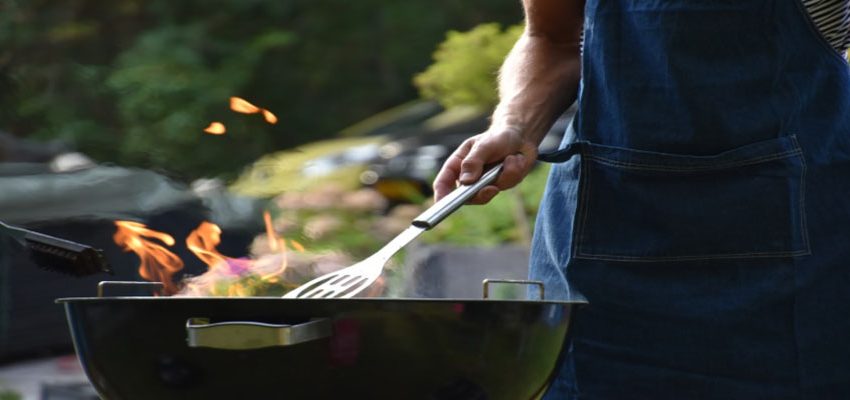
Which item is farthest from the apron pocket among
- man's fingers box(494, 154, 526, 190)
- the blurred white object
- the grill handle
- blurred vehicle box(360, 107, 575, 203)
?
blurred vehicle box(360, 107, 575, 203)

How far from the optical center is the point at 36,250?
1.21 metres

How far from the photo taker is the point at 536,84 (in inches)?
58.5

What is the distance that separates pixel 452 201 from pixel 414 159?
8.57 metres

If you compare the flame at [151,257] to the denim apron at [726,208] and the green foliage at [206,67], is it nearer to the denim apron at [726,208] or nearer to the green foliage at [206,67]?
the denim apron at [726,208]

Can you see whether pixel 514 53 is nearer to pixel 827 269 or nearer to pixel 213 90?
pixel 827 269

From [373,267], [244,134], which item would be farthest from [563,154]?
[244,134]

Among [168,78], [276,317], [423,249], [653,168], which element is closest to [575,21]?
[653,168]

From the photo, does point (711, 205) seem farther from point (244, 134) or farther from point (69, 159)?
point (69, 159)

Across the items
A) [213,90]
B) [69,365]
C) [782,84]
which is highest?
[213,90]

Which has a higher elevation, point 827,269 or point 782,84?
point 782,84

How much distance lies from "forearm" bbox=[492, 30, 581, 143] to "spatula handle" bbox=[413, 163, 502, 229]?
106 millimetres

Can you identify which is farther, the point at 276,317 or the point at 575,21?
the point at 575,21

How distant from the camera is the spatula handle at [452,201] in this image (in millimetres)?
1196

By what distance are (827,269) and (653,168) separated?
22 centimetres
